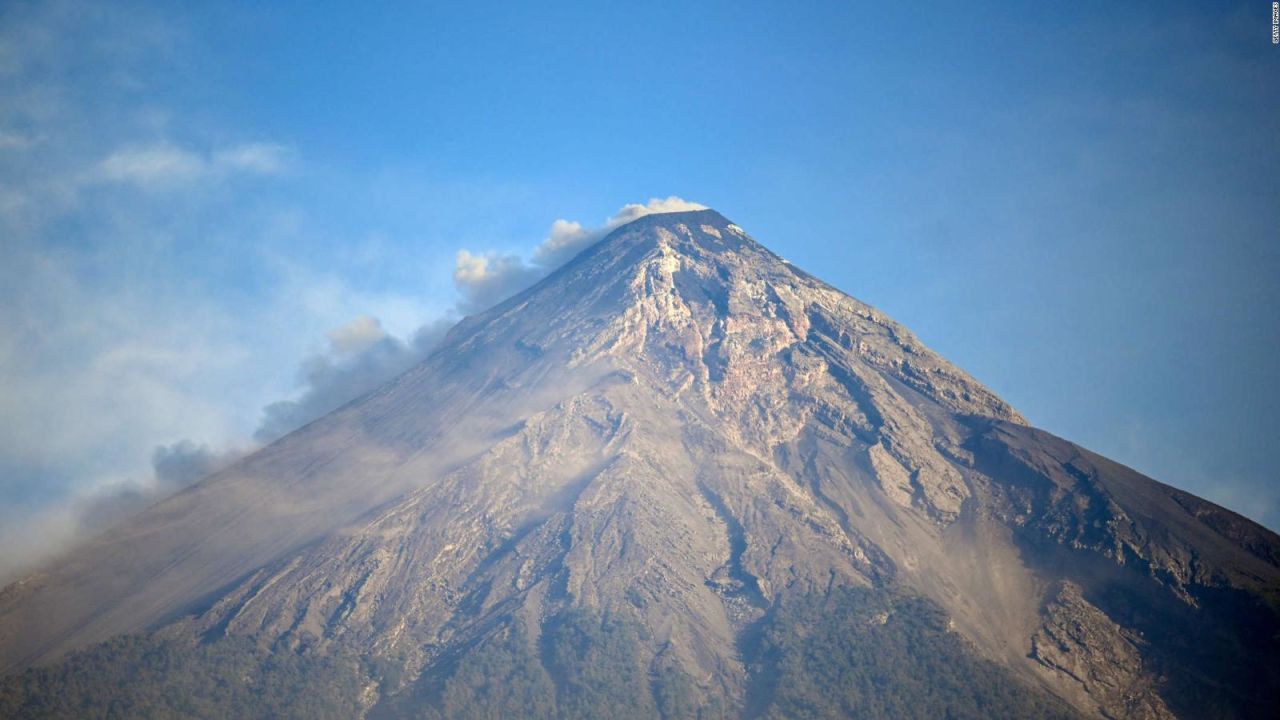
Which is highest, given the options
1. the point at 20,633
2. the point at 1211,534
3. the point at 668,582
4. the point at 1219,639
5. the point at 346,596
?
the point at 1211,534

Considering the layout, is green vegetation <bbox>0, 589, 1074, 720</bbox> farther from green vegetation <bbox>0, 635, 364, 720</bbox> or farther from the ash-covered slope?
the ash-covered slope

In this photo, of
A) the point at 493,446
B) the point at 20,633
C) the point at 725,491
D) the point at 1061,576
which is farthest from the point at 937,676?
the point at 20,633

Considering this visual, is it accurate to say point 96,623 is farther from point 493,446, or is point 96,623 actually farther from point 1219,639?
point 1219,639

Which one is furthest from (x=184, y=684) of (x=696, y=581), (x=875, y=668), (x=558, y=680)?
(x=875, y=668)

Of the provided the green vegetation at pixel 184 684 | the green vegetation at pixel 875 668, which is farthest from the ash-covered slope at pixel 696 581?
the green vegetation at pixel 184 684

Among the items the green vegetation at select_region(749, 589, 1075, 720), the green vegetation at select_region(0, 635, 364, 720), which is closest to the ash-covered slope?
the green vegetation at select_region(749, 589, 1075, 720)

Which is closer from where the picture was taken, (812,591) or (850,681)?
(850,681)
